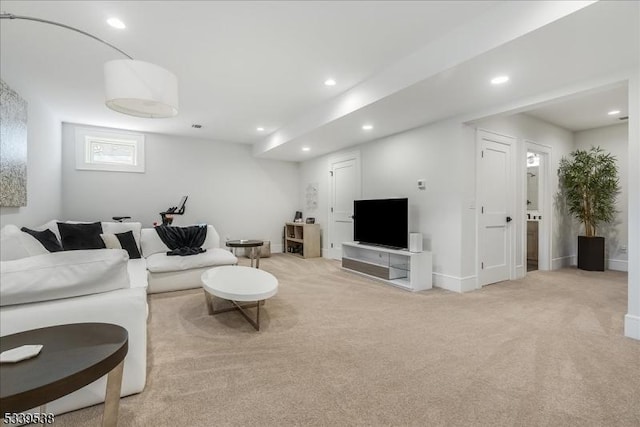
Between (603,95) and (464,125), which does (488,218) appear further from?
(603,95)

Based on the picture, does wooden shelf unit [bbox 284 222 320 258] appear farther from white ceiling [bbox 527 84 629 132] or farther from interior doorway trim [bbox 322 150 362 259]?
white ceiling [bbox 527 84 629 132]

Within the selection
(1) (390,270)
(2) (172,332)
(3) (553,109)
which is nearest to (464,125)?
(3) (553,109)

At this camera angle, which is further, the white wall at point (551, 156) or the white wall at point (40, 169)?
the white wall at point (551, 156)

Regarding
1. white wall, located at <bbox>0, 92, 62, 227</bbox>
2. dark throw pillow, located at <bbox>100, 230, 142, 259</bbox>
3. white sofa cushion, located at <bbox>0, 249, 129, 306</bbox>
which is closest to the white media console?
dark throw pillow, located at <bbox>100, 230, 142, 259</bbox>

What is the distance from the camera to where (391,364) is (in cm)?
203

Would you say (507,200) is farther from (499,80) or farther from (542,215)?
(499,80)

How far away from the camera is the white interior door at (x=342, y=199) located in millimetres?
5719

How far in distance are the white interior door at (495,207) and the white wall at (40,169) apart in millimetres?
5469

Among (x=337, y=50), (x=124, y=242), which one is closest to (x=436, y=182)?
(x=337, y=50)

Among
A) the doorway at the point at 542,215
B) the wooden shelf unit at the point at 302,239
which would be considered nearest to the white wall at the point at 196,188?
the wooden shelf unit at the point at 302,239

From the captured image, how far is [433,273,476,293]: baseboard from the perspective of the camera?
3.81 meters

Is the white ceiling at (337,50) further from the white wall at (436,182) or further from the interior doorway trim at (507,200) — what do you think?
the interior doorway trim at (507,200)

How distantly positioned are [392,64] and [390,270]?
2578mm

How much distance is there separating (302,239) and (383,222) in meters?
2.57
